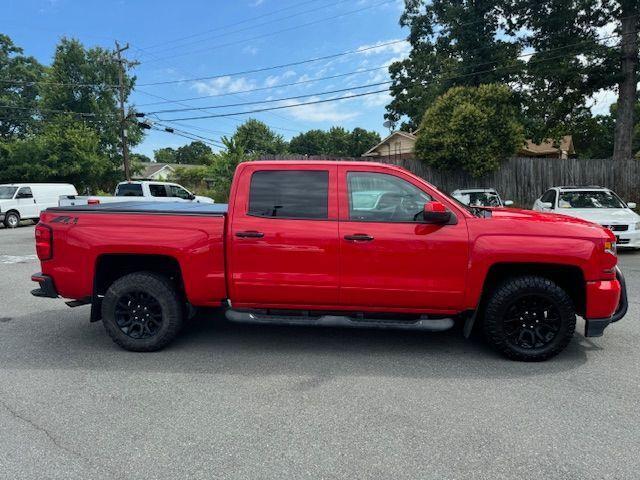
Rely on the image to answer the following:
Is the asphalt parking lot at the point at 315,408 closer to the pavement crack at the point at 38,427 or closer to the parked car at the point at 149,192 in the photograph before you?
the pavement crack at the point at 38,427

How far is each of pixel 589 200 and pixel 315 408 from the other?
1014 centimetres

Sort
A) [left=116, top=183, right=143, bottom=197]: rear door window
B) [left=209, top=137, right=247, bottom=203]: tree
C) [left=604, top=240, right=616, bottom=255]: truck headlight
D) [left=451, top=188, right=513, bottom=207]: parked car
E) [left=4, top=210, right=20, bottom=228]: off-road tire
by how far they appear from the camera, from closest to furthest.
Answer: [left=604, top=240, right=616, bottom=255]: truck headlight → [left=451, top=188, right=513, bottom=207]: parked car → [left=116, top=183, right=143, bottom=197]: rear door window → [left=4, top=210, right=20, bottom=228]: off-road tire → [left=209, top=137, right=247, bottom=203]: tree


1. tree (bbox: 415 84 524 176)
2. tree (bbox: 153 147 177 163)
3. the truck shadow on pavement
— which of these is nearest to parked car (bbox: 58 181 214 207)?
tree (bbox: 415 84 524 176)

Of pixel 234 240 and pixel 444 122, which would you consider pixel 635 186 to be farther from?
pixel 234 240

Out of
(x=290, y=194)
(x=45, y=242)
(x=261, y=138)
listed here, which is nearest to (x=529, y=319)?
(x=290, y=194)

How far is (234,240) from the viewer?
13.4 feet

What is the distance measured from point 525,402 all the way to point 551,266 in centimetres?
135

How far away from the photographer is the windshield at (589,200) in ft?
34.1

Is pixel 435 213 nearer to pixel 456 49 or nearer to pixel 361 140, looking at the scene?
pixel 456 49

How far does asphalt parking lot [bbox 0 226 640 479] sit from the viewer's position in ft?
8.58

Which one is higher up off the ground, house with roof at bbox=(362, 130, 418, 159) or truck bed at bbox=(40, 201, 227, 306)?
house with roof at bbox=(362, 130, 418, 159)

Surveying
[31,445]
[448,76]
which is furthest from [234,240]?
[448,76]

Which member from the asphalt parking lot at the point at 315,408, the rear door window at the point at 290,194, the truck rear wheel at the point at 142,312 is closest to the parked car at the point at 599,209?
the asphalt parking lot at the point at 315,408

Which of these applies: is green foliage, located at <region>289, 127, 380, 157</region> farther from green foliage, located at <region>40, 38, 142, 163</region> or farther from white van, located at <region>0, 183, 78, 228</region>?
white van, located at <region>0, 183, 78, 228</region>
